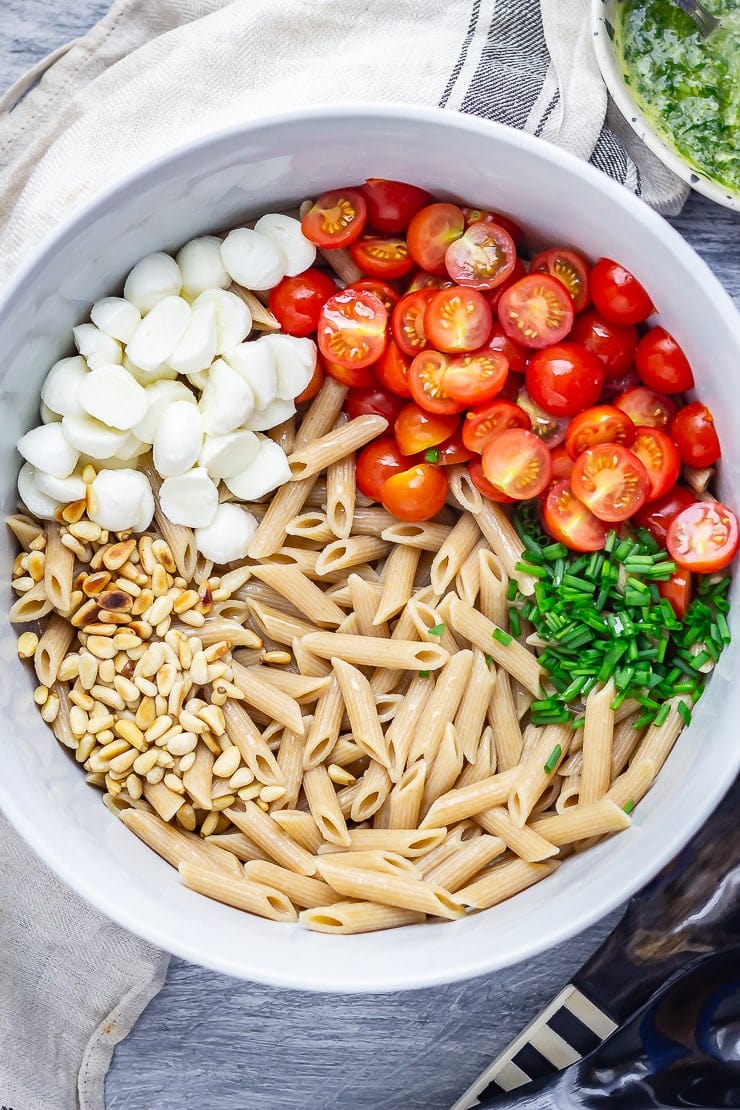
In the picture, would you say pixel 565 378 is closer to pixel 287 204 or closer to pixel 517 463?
pixel 517 463

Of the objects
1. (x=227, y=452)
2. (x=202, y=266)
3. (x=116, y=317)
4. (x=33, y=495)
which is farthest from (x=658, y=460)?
(x=33, y=495)

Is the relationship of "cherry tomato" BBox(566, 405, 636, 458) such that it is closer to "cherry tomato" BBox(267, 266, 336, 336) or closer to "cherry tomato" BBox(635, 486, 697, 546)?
"cherry tomato" BBox(635, 486, 697, 546)

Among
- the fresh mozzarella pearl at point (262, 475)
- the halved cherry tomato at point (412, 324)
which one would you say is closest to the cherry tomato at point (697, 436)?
the halved cherry tomato at point (412, 324)

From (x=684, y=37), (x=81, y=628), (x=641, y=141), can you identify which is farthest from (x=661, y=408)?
(x=81, y=628)

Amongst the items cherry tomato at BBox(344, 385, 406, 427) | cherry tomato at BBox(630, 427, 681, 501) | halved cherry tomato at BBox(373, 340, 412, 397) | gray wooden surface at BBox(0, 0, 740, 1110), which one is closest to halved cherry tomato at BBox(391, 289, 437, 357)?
halved cherry tomato at BBox(373, 340, 412, 397)

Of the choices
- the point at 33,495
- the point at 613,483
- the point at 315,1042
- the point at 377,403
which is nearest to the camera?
the point at 613,483

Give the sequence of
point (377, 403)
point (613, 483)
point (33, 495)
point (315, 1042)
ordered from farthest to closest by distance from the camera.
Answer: point (315, 1042) → point (377, 403) → point (33, 495) → point (613, 483)

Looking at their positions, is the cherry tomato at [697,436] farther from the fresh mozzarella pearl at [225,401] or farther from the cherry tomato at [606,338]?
the fresh mozzarella pearl at [225,401]
